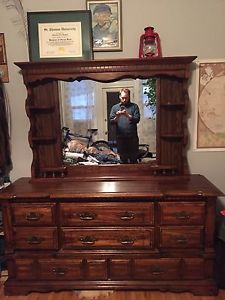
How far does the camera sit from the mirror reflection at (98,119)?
6.93 feet

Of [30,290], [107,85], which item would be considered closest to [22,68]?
[107,85]

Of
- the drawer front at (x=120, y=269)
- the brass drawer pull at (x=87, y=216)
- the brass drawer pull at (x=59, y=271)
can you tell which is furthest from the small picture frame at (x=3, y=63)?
the drawer front at (x=120, y=269)

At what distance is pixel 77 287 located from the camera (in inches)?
77.4

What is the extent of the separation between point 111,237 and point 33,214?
0.58 metres

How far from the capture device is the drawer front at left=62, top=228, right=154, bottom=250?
1.89 m

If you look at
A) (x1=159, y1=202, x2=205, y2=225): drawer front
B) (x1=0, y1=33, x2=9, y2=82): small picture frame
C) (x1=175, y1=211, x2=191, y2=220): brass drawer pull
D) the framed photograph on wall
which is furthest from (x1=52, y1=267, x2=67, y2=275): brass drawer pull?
the framed photograph on wall

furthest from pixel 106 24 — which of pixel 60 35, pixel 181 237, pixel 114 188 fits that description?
pixel 181 237

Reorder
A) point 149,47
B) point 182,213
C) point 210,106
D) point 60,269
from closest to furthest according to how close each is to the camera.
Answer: point 182,213, point 60,269, point 149,47, point 210,106

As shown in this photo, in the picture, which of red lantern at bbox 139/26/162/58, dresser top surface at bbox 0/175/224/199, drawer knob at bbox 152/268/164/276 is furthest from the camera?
red lantern at bbox 139/26/162/58

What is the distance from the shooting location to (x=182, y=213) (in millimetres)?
1853

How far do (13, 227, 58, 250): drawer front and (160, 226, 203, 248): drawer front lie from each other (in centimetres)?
78

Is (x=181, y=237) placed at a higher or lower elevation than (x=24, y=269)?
higher

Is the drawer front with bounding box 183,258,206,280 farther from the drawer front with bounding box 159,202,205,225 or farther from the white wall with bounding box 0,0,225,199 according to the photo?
the white wall with bounding box 0,0,225,199

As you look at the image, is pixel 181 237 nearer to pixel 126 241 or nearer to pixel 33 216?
pixel 126 241
